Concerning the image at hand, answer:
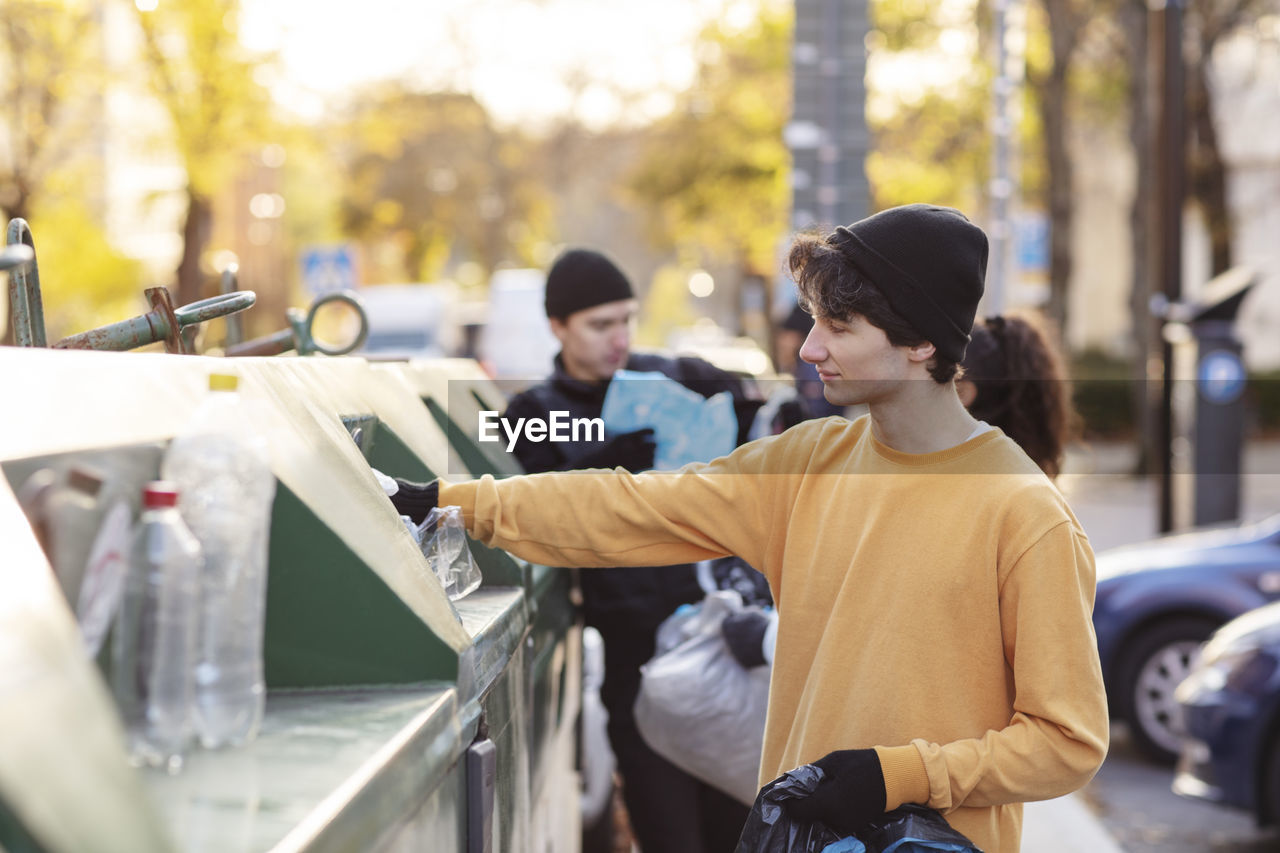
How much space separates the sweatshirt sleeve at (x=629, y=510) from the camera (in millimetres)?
2477

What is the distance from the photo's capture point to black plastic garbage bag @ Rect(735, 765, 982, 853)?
2.08 meters

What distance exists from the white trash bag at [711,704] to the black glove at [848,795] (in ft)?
4.03

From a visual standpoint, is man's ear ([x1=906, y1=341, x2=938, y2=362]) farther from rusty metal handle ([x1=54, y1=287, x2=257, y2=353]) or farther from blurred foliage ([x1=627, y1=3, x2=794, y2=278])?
blurred foliage ([x1=627, y1=3, x2=794, y2=278])

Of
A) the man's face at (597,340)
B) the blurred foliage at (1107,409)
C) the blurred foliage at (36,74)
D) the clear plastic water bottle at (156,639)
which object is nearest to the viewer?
the clear plastic water bottle at (156,639)

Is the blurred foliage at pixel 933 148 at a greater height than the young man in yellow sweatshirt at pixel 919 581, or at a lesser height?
greater

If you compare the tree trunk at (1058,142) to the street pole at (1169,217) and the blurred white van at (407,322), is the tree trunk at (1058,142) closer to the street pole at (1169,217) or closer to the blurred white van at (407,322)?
the street pole at (1169,217)

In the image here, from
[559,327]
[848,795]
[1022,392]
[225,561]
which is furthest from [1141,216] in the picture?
[225,561]

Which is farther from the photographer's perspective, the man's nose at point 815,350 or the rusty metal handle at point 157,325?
the rusty metal handle at point 157,325

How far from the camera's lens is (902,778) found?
2.09 meters

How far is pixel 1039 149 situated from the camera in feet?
92.8

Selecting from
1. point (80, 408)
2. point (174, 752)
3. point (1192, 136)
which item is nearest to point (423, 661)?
point (174, 752)

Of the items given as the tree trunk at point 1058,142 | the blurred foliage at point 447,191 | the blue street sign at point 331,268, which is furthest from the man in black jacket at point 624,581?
the blurred foliage at point 447,191

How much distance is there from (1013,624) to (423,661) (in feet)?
2.72

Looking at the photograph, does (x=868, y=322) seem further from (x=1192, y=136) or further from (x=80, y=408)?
(x=1192, y=136)
